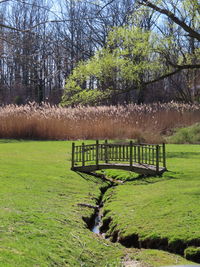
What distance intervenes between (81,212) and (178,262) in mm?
2556

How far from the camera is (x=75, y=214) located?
23.7ft

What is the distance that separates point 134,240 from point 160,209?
41.4 inches

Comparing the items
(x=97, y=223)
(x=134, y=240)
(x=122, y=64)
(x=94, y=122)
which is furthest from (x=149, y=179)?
(x=94, y=122)

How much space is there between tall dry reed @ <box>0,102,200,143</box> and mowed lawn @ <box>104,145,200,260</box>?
35.0 ft

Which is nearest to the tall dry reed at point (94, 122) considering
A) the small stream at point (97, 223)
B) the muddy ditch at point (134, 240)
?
the small stream at point (97, 223)

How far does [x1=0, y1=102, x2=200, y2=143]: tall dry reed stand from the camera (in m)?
21.5

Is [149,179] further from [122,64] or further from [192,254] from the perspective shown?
[122,64]

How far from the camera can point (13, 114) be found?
2297 cm

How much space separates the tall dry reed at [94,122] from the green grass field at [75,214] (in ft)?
31.6

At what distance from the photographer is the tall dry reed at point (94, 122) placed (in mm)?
21500

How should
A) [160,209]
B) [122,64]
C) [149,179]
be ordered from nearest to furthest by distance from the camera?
[160,209] → [149,179] → [122,64]

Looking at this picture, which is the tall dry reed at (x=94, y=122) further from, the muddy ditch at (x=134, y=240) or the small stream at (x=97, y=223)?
the muddy ditch at (x=134, y=240)

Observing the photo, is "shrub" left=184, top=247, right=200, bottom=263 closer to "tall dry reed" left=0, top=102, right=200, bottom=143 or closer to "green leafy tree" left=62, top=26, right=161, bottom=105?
"green leafy tree" left=62, top=26, right=161, bottom=105

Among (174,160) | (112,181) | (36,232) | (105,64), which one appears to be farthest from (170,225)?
(105,64)
